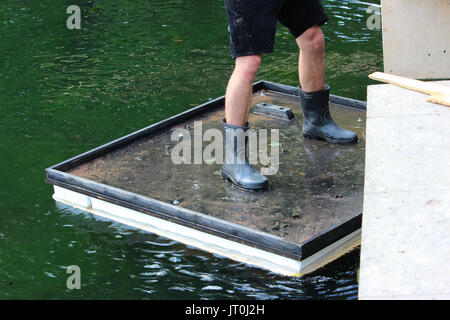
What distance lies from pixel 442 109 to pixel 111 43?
435 cm

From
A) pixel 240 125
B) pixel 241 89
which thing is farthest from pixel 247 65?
pixel 240 125

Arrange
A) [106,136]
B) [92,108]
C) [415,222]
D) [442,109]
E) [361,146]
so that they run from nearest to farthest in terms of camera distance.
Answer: [415,222] < [442,109] < [361,146] < [106,136] < [92,108]

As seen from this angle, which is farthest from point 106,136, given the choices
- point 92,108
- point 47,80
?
point 47,80

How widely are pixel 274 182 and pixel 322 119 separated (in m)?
0.65

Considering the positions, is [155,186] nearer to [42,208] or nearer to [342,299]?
[42,208]

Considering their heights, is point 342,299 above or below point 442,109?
below

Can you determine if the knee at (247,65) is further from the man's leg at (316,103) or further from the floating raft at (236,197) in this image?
the floating raft at (236,197)

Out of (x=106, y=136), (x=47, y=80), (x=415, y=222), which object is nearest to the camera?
(x=415, y=222)

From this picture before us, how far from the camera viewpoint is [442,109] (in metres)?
3.31
